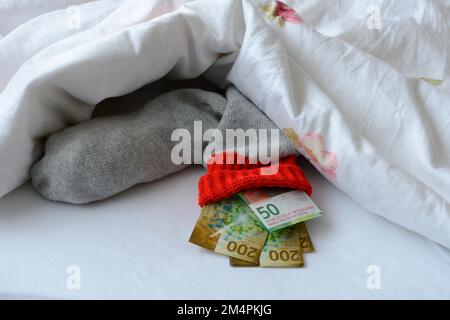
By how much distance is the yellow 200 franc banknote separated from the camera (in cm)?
59

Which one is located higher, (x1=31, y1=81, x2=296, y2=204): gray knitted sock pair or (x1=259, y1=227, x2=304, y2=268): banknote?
(x1=31, y1=81, x2=296, y2=204): gray knitted sock pair

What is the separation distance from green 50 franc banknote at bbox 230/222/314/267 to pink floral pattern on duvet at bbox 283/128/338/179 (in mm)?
84

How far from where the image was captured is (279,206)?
63 centimetres

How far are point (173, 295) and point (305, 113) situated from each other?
0.30 m

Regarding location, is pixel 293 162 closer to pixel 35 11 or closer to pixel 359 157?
pixel 359 157

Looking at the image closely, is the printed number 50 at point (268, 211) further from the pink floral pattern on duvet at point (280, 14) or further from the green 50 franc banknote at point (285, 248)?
the pink floral pattern on duvet at point (280, 14)

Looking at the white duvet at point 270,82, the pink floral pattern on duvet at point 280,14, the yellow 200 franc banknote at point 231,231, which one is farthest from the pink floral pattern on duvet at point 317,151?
the pink floral pattern on duvet at point 280,14

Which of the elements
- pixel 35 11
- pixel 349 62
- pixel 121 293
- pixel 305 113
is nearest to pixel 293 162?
pixel 305 113

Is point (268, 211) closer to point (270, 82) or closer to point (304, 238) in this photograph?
point (304, 238)

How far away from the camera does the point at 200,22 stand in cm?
73

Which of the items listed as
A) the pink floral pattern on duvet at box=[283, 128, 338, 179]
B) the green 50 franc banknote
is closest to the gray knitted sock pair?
the pink floral pattern on duvet at box=[283, 128, 338, 179]

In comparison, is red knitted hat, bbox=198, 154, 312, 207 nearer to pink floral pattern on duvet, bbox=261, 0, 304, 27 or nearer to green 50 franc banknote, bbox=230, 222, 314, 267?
green 50 franc banknote, bbox=230, 222, 314, 267

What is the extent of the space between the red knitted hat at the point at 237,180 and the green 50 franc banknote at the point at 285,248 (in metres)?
0.06

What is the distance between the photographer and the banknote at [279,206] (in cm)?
61
